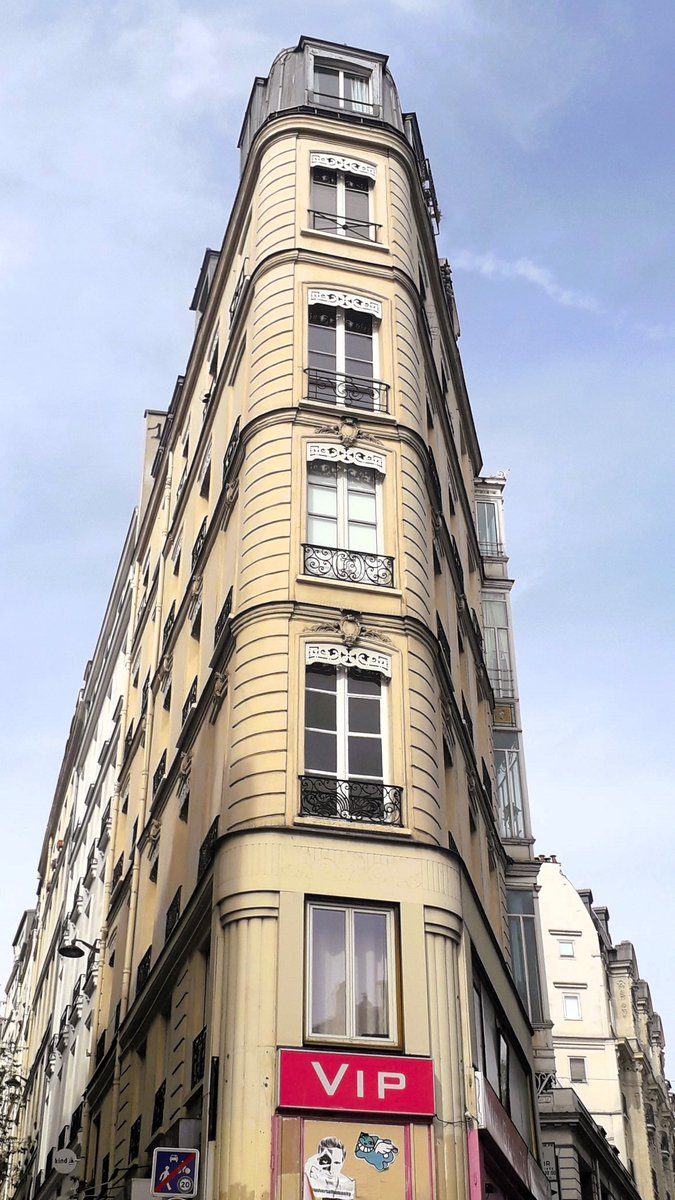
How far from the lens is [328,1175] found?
15.8 metres

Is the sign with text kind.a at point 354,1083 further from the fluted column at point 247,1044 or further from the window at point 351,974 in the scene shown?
the window at point 351,974

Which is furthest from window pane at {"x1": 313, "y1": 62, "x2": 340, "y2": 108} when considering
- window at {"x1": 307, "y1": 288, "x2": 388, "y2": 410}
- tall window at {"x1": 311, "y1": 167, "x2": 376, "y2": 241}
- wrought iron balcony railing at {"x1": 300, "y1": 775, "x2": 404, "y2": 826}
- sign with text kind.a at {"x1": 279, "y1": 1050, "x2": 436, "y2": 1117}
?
sign with text kind.a at {"x1": 279, "y1": 1050, "x2": 436, "y2": 1117}

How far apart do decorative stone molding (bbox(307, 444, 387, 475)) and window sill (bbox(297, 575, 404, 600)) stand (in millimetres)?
2399

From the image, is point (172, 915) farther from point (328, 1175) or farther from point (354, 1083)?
point (328, 1175)

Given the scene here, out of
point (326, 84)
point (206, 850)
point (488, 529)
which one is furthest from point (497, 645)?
point (206, 850)

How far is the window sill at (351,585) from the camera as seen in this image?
68.0ft

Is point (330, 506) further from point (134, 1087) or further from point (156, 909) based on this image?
point (134, 1087)

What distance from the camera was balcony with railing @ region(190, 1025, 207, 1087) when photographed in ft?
59.0

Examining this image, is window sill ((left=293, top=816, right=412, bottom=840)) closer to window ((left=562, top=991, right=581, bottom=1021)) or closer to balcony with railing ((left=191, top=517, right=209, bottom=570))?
balcony with railing ((left=191, top=517, right=209, bottom=570))

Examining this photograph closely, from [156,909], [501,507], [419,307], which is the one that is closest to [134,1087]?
[156,909]

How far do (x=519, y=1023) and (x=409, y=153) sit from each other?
1809 centimetres

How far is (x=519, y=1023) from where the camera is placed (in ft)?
84.2

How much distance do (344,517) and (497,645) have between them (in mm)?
12383

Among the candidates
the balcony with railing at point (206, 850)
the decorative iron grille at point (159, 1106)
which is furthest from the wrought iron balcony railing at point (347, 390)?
the decorative iron grille at point (159, 1106)
